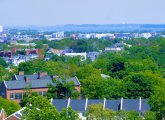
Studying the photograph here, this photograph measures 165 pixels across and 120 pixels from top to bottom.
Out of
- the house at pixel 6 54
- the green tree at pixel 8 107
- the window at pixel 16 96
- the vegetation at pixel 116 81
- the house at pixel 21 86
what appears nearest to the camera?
the green tree at pixel 8 107

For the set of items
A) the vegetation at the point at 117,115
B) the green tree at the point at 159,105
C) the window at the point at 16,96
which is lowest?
the window at the point at 16,96

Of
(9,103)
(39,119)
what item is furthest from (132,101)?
(39,119)

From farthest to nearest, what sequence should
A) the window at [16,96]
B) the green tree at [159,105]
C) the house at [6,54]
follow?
the house at [6,54] < the window at [16,96] < the green tree at [159,105]

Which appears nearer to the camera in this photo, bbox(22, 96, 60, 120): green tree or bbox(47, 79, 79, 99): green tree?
bbox(22, 96, 60, 120): green tree

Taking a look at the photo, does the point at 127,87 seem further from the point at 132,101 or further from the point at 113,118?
the point at 113,118

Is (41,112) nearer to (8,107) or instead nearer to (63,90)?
(8,107)

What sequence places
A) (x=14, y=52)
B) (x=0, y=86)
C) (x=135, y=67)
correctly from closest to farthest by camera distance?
1. (x=0, y=86)
2. (x=135, y=67)
3. (x=14, y=52)

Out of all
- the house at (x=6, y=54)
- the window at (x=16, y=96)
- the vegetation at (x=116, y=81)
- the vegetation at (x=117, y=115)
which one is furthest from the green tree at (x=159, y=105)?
the house at (x=6, y=54)

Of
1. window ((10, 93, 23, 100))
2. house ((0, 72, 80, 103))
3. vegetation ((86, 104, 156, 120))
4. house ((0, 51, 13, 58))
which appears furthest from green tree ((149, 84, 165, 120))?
house ((0, 51, 13, 58))

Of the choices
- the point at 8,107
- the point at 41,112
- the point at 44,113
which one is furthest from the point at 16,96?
the point at 44,113

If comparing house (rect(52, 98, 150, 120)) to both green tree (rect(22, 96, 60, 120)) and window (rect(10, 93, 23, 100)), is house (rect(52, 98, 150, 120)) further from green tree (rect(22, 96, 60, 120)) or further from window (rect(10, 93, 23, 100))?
window (rect(10, 93, 23, 100))

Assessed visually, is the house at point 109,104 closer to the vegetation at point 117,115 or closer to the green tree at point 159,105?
the green tree at point 159,105
